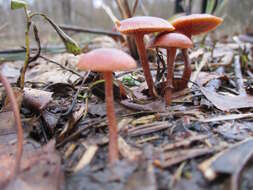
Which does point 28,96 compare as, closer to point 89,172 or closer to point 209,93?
point 89,172

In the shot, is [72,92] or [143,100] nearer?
[143,100]

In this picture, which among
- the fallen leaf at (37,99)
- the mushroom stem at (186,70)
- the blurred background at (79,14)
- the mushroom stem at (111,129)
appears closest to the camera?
the mushroom stem at (111,129)

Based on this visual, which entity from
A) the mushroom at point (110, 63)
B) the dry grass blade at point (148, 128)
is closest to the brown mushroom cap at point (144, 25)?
the mushroom at point (110, 63)

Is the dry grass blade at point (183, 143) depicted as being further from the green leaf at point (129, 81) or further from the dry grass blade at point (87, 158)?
the green leaf at point (129, 81)

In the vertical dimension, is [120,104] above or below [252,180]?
above

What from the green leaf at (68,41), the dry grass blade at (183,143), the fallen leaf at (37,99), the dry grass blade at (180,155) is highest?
the green leaf at (68,41)

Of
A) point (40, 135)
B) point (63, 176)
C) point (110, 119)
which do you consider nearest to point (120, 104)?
point (110, 119)

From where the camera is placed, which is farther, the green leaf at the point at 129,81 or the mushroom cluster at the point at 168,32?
the green leaf at the point at 129,81

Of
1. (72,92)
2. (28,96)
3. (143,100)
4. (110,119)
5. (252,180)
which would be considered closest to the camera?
(252,180)
